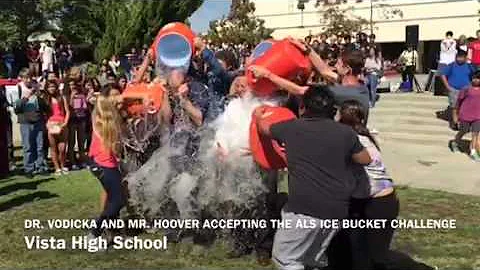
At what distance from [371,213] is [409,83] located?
13072 mm

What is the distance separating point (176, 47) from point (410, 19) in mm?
35235

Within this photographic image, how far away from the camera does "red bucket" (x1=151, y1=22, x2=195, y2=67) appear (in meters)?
6.62

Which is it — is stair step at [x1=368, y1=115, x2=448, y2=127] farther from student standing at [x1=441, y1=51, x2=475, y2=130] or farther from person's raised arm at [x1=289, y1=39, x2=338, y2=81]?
person's raised arm at [x1=289, y1=39, x2=338, y2=81]

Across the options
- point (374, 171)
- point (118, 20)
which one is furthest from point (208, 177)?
point (118, 20)

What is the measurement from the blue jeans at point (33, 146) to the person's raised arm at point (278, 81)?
234 inches

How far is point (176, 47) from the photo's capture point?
6637 mm

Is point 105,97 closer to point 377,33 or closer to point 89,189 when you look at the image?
point 89,189

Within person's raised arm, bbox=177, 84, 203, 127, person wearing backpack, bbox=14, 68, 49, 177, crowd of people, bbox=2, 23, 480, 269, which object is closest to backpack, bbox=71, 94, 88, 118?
person wearing backpack, bbox=14, 68, 49, 177

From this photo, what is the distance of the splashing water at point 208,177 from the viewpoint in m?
5.95

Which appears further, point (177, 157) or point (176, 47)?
point (176, 47)

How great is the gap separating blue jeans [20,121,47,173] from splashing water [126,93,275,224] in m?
4.65

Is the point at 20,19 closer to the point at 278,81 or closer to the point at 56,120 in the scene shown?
the point at 56,120

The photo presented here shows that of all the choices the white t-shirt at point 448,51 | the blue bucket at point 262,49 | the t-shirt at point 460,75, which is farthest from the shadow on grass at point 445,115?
the blue bucket at point 262,49

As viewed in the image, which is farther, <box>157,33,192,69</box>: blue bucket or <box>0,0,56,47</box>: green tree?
<box>0,0,56,47</box>: green tree
